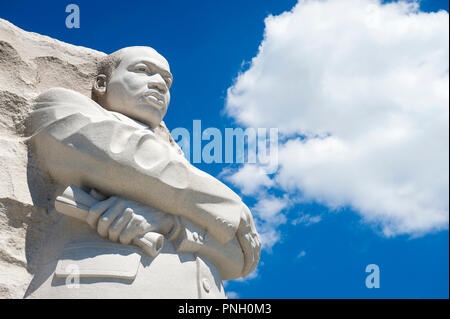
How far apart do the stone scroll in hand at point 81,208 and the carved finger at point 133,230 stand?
0.04 m

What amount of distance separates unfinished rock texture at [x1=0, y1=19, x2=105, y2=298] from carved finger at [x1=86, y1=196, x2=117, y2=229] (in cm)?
53

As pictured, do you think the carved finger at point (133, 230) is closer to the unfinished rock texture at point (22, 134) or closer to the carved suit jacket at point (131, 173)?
the carved suit jacket at point (131, 173)

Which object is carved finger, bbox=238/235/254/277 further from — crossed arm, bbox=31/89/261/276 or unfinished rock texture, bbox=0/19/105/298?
unfinished rock texture, bbox=0/19/105/298

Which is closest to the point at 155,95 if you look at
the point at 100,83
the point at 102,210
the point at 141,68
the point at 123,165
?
the point at 141,68

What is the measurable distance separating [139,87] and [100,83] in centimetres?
53

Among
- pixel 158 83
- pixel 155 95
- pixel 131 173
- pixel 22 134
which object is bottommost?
pixel 131 173

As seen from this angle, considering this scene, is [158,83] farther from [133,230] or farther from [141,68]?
[133,230]

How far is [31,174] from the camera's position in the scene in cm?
509

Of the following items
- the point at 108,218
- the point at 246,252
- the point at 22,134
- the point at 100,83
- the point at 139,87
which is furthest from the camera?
the point at 100,83

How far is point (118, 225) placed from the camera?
4.61m

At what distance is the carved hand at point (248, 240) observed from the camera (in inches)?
208

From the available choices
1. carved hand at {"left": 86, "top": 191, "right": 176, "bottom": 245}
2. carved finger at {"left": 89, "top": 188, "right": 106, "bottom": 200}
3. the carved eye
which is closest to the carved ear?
the carved eye

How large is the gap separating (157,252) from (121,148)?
2.81ft

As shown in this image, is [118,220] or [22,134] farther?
[22,134]
